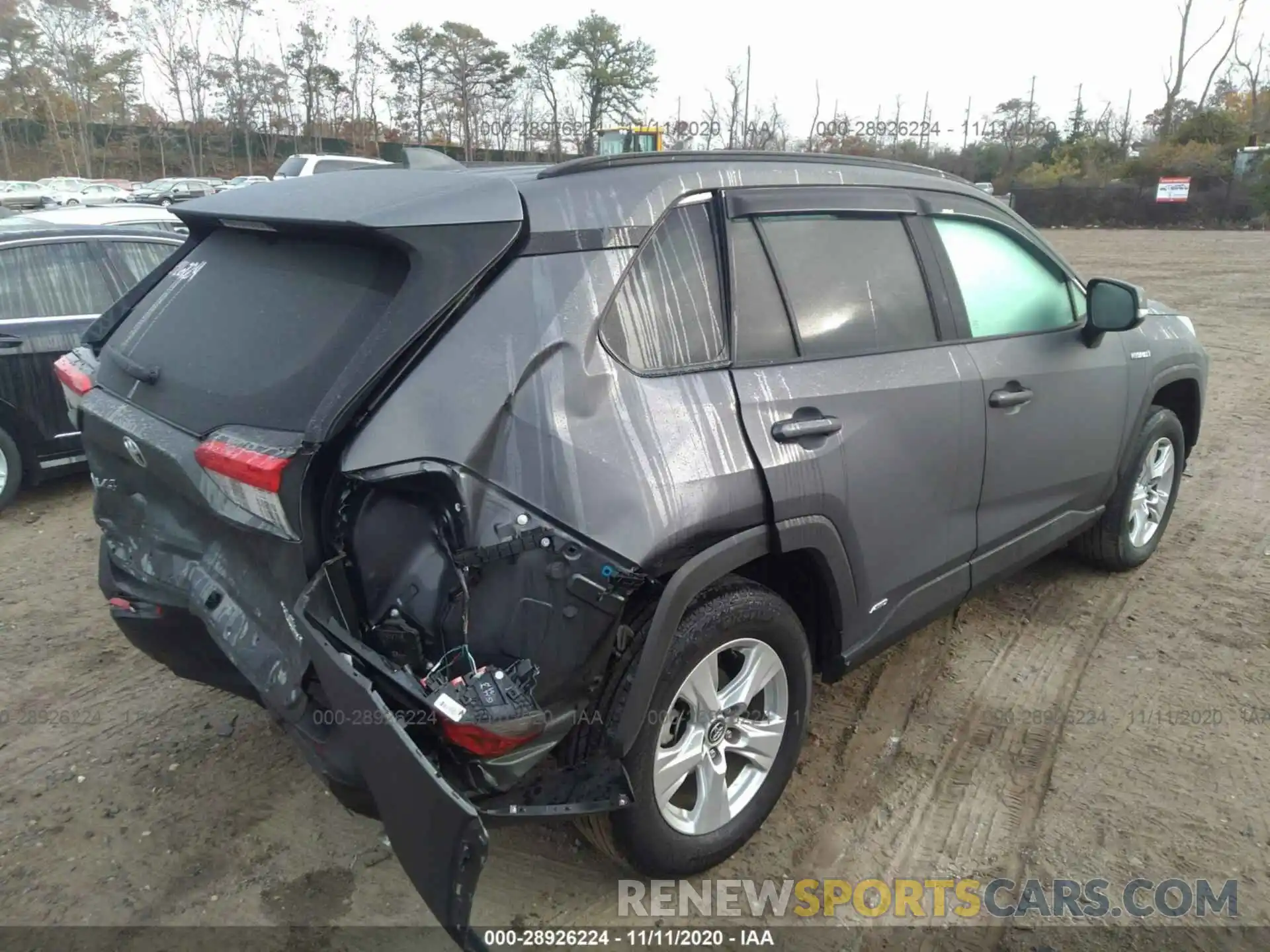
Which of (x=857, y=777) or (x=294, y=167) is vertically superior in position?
(x=294, y=167)

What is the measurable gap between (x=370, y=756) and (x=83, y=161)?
6459 centimetres

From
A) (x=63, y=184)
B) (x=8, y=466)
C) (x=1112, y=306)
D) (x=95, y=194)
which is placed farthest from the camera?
(x=63, y=184)

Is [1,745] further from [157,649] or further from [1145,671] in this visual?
[1145,671]

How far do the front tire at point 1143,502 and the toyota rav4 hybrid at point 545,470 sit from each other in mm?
1414

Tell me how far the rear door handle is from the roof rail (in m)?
0.87

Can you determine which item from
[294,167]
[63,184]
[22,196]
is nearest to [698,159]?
[294,167]

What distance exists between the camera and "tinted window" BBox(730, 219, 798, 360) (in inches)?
98.5

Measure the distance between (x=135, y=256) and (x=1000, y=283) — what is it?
5528mm

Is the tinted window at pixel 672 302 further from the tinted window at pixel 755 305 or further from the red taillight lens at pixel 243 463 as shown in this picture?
the red taillight lens at pixel 243 463

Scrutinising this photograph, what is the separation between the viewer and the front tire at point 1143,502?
4113 millimetres

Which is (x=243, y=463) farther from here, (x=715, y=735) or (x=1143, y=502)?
(x=1143, y=502)

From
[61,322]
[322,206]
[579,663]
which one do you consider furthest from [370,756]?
[61,322]

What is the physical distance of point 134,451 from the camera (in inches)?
96.6

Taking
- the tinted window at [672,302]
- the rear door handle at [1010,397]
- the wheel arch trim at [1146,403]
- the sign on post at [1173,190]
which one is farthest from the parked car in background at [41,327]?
the sign on post at [1173,190]
